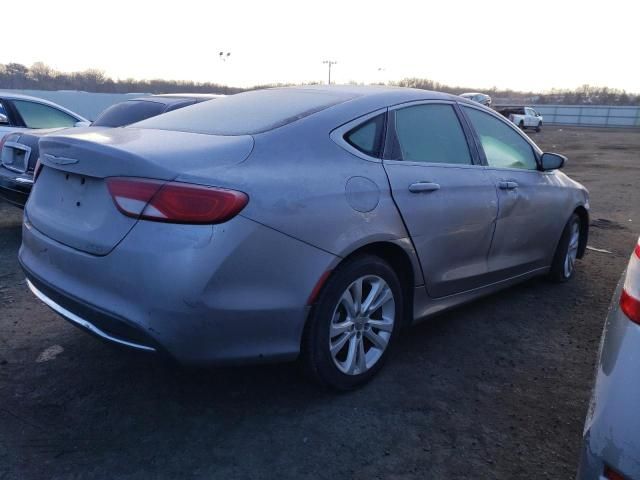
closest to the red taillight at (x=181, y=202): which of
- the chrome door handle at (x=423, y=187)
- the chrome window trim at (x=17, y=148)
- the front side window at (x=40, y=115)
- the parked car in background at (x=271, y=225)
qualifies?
the parked car in background at (x=271, y=225)

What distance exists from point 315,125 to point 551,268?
296 cm

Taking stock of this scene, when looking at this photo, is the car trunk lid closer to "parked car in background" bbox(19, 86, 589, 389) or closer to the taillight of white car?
"parked car in background" bbox(19, 86, 589, 389)

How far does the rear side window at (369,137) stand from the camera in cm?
300

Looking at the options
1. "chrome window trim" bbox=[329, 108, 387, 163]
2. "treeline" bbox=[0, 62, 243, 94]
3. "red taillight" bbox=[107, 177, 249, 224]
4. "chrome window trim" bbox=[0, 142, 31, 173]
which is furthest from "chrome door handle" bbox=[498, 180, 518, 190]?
"treeline" bbox=[0, 62, 243, 94]

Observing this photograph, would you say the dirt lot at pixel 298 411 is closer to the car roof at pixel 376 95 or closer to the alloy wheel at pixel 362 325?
the alloy wheel at pixel 362 325

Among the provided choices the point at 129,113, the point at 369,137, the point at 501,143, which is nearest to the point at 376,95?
the point at 369,137

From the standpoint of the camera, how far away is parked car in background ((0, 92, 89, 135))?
7.34 m

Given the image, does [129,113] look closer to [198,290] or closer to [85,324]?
[85,324]

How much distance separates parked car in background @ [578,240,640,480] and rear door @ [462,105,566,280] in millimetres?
2042

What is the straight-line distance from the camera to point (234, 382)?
3.13 metres

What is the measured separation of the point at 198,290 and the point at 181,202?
36 centimetres

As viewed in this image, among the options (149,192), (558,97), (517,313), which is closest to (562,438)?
(517,313)

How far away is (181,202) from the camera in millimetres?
2305

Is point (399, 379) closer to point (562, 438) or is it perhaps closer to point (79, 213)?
point (562, 438)
